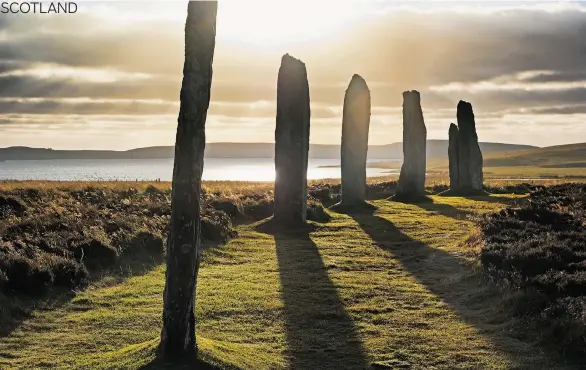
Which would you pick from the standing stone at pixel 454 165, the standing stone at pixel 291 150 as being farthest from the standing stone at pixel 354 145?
the standing stone at pixel 454 165

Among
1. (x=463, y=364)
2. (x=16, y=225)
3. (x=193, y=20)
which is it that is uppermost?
(x=193, y=20)

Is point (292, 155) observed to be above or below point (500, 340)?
above

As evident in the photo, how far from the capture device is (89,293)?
13203 mm

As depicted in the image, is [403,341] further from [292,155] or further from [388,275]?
[292,155]

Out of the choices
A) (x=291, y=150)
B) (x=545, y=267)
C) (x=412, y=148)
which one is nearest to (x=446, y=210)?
(x=412, y=148)

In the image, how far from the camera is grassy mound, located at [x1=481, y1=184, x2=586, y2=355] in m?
10.0

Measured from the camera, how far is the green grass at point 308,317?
948cm

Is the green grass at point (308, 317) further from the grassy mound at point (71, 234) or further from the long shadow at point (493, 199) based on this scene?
the long shadow at point (493, 199)

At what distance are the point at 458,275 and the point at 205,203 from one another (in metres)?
13.7

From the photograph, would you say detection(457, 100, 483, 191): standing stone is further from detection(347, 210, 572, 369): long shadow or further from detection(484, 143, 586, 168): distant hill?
detection(484, 143, 586, 168): distant hill

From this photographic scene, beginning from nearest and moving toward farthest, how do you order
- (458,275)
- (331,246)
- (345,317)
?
(345,317)
(458,275)
(331,246)

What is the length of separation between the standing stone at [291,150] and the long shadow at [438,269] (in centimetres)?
270

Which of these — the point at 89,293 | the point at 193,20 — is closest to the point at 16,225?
the point at 89,293

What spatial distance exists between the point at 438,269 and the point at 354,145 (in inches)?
568
